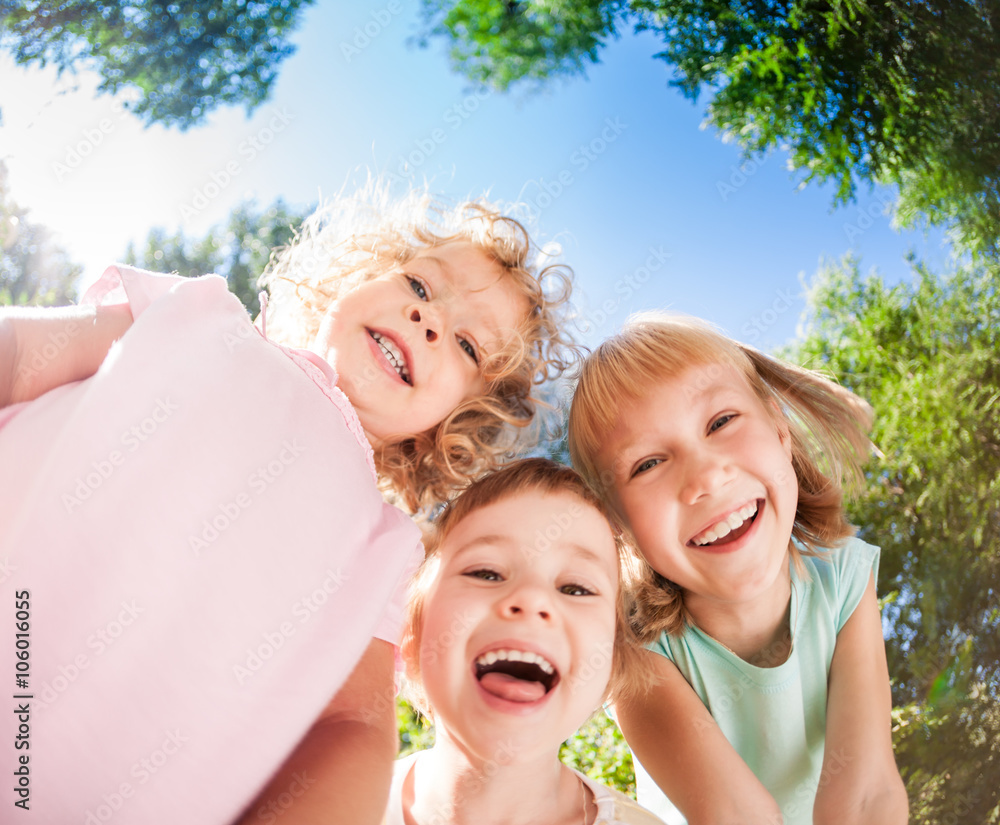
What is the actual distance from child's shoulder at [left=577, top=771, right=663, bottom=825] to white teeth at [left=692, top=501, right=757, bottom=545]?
0.50 meters

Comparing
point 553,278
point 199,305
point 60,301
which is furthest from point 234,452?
point 60,301

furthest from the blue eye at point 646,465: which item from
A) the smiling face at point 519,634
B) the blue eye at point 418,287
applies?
the blue eye at point 418,287

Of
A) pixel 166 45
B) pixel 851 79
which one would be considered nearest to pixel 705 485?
pixel 851 79

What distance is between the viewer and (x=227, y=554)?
1.01 metres

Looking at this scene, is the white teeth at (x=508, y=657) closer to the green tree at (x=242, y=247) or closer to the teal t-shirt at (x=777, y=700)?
the teal t-shirt at (x=777, y=700)

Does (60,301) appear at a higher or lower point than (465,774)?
higher

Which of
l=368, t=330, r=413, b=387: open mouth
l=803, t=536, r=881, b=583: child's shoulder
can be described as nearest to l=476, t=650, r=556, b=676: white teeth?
l=368, t=330, r=413, b=387: open mouth

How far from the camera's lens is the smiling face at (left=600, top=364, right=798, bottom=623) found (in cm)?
136

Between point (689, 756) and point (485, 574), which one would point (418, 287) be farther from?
point (689, 756)

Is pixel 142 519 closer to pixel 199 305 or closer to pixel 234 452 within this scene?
pixel 234 452

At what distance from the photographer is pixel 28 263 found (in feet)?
7.12

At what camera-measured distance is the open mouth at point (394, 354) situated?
1.45m

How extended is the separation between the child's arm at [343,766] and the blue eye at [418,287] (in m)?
0.80

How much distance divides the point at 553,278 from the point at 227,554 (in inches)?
45.9
